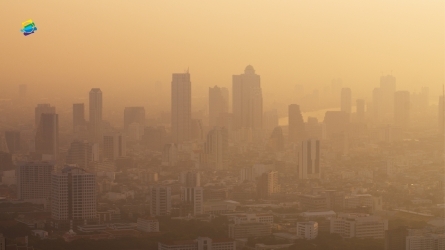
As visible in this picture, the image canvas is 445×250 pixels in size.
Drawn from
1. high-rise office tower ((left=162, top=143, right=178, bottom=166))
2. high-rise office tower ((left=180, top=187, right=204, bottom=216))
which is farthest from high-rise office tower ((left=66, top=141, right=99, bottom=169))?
high-rise office tower ((left=180, top=187, right=204, bottom=216))

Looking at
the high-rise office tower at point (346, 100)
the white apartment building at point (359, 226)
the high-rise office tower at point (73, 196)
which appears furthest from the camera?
the high-rise office tower at point (346, 100)

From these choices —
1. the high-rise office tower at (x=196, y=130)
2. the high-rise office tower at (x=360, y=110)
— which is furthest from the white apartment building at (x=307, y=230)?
the high-rise office tower at (x=196, y=130)

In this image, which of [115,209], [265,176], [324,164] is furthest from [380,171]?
[115,209]

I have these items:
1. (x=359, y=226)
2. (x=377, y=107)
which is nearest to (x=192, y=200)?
(x=359, y=226)

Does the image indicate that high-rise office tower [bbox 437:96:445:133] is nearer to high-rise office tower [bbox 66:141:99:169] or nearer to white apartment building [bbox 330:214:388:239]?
white apartment building [bbox 330:214:388:239]

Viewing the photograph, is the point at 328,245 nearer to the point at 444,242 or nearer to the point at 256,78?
the point at 444,242

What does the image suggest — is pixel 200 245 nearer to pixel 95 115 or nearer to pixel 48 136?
pixel 95 115

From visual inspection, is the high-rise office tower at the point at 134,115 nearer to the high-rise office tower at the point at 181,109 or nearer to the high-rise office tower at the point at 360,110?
the high-rise office tower at the point at 181,109

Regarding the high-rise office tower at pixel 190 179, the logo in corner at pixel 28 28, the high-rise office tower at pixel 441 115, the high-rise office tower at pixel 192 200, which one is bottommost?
the high-rise office tower at pixel 192 200

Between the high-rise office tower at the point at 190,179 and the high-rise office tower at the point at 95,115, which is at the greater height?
the high-rise office tower at the point at 95,115
